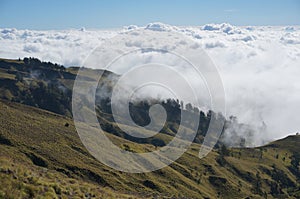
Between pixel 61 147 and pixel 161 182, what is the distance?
41516 mm

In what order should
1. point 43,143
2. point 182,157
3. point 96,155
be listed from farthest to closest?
point 182,157 < point 96,155 < point 43,143

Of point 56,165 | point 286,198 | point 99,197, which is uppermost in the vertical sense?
point 99,197

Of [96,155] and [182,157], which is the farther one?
[182,157]

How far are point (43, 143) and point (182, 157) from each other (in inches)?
4213

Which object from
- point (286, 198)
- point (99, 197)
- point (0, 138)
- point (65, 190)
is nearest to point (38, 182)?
point (65, 190)

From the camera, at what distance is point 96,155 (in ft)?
384

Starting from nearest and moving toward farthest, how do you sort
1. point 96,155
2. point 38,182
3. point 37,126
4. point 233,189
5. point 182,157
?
point 38,182
point 96,155
point 37,126
point 233,189
point 182,157

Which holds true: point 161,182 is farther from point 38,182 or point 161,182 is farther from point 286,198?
point 38,182

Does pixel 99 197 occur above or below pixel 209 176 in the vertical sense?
above

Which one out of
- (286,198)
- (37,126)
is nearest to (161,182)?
(37,126)

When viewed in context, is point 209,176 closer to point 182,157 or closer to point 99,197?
point 182,157

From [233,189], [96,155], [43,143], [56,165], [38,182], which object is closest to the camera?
[38,182]

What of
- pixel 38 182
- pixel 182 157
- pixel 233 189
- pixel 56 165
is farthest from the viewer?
pixel 182 157

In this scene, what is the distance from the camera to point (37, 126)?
4961 inches
